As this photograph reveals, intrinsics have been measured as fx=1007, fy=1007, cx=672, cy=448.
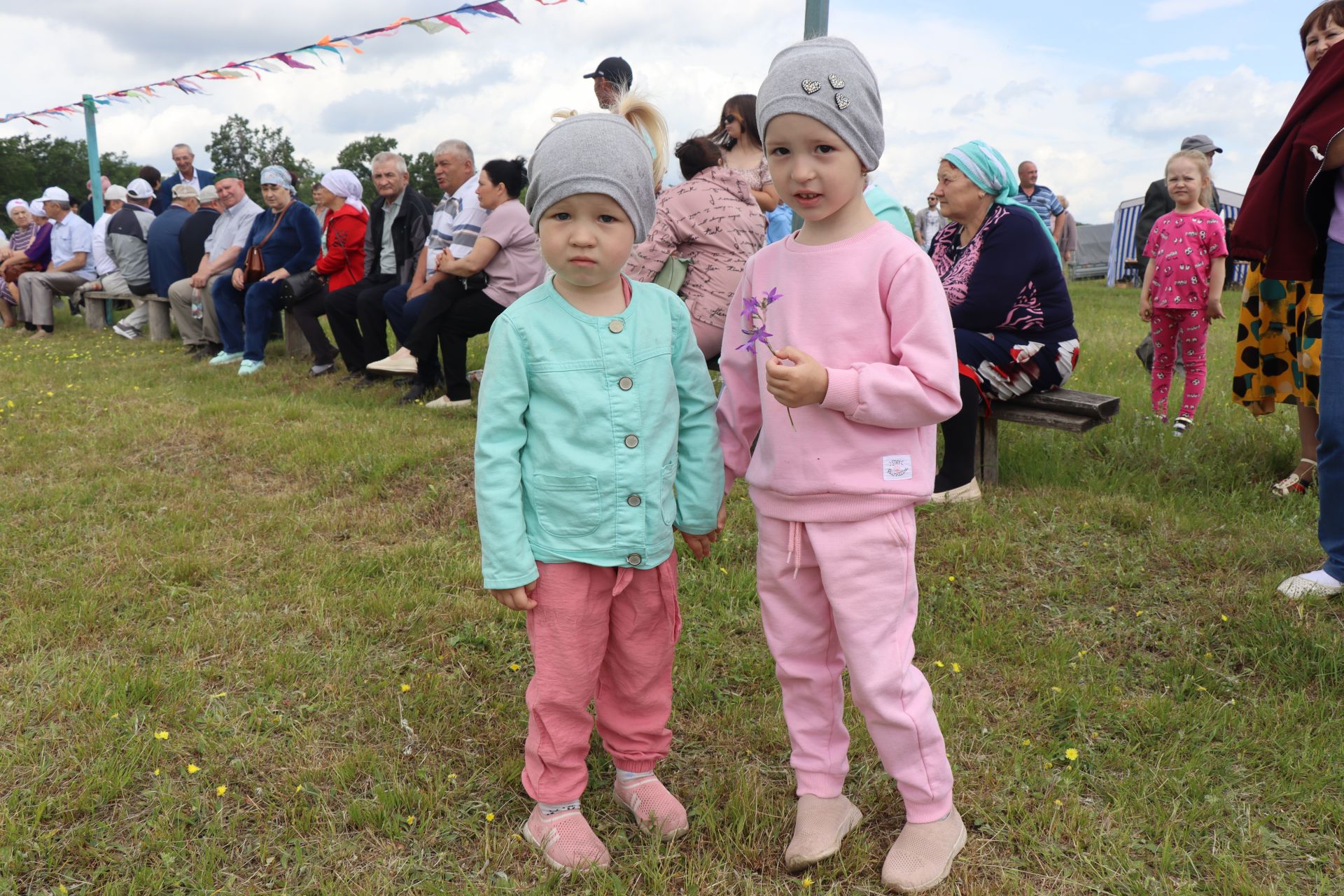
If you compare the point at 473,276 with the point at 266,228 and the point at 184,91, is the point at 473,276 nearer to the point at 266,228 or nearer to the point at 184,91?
the point at 266,228

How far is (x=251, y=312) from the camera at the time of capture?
889cm

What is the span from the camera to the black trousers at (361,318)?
8.00m

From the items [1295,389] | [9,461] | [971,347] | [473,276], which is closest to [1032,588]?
[971,347]

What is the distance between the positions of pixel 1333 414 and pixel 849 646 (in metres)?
2.23

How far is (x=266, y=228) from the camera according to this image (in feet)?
30.8

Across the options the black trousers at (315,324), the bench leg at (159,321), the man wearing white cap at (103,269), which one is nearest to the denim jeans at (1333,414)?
the black trousers at (315,324)

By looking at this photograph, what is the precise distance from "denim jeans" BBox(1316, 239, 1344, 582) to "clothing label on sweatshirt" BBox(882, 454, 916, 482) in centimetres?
206

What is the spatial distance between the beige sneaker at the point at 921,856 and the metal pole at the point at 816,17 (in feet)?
9.95

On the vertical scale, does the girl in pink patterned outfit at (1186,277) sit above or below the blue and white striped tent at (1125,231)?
below

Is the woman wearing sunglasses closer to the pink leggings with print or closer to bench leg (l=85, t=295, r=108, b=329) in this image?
the pink leggings with print

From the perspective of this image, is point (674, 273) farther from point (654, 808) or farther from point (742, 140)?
point (654, 808)

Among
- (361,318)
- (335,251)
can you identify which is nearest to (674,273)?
(361,318)

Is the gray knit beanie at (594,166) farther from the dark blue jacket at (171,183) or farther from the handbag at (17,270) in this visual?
the handbag at (17,270)

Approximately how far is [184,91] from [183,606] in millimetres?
11316
